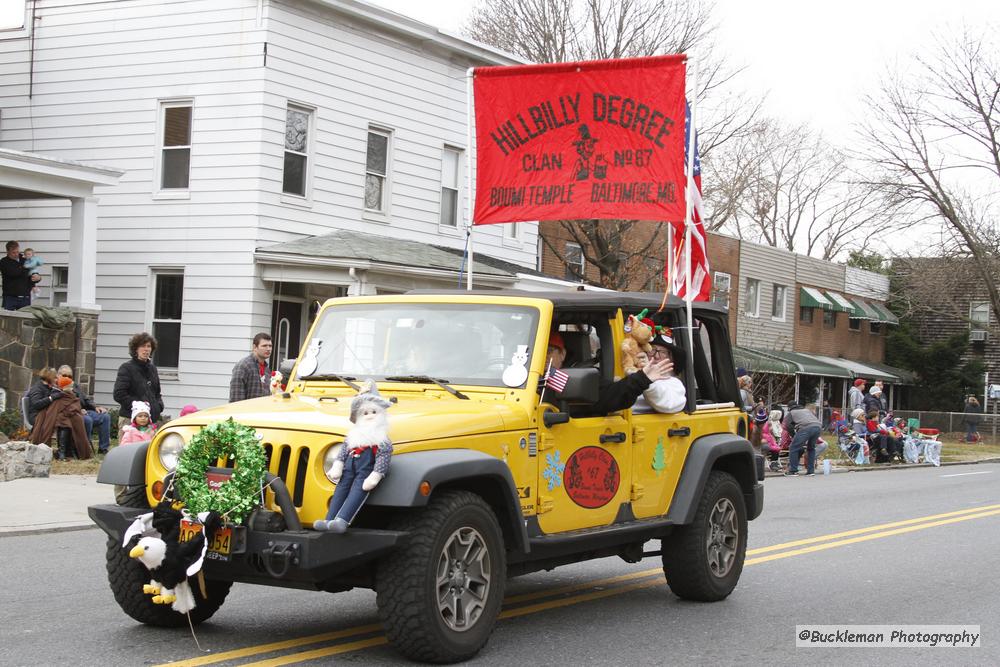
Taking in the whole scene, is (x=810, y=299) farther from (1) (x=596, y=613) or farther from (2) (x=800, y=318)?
(1) (x=596, y=613)

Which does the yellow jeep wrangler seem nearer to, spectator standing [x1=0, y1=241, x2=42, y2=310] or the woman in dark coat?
the woman in dark coat

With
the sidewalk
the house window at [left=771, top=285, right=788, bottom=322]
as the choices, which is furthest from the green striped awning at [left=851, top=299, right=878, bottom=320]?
the sidewalk

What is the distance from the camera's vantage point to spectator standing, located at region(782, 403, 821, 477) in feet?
76.1

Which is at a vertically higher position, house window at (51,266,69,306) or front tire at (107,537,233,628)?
house window at (51,266,69,306)

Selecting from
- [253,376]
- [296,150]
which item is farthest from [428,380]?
[296,150]

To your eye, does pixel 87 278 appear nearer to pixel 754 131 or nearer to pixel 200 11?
pixel 200 11

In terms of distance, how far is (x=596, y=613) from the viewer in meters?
7.98

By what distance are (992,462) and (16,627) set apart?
3137 centimetres

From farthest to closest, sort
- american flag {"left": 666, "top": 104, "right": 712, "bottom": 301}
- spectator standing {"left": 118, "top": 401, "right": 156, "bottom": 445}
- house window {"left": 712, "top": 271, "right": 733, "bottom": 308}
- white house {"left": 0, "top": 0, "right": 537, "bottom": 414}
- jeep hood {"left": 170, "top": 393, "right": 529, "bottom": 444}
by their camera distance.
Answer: house window {"left": 712, "top": 271, "right": 733, "bottom": 308} < white house {"left": 0, "top": 0, "right": 537, "bottom": 414} < spectator standing {"left": 118, "top": 401, "right": 156, "bottom": 445} < american flag {"left": 666, "top": 104, "right": 712, "bottom": 301} < jeep hood {"left": 170, "top": 393, "right": 529, "bottom": 444}

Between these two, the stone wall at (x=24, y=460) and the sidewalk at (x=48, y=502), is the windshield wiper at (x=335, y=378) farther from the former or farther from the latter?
the stone wall at (x=24, y=460)

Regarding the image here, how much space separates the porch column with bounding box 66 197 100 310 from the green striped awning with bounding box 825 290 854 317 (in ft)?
117

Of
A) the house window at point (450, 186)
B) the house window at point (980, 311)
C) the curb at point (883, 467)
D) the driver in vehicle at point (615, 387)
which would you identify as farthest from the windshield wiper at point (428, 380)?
the house window at point (980, 311)

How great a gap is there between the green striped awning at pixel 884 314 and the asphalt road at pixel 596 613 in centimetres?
4316

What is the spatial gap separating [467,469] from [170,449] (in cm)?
158
